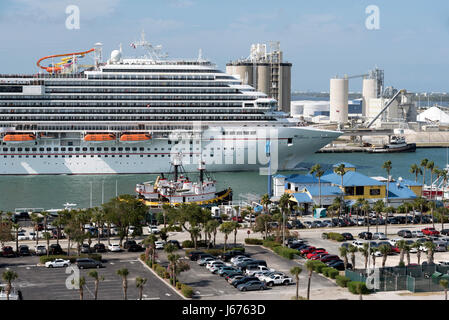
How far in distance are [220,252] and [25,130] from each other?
32.1 metres

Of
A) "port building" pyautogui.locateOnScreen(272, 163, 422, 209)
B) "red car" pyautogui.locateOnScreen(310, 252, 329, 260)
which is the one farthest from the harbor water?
"red car" pyautogui.locateOnScreen(310, 252, 329, 260)

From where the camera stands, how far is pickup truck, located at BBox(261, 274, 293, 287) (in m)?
20.8

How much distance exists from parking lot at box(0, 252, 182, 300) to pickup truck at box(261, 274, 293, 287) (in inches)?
116

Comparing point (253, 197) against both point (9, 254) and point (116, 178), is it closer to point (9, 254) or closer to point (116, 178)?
point (116, 178)

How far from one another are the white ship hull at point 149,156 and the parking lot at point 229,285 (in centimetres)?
2946

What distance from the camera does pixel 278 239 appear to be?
28.1 meters

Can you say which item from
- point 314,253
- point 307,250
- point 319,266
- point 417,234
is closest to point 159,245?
point 307,250

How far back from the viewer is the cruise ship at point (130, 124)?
53.8 m

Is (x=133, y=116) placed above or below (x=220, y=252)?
above

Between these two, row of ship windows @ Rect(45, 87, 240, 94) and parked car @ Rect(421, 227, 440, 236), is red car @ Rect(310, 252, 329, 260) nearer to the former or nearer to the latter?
parked car @ Rect(421, 227, 440, 236)

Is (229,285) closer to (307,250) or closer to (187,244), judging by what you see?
(307,250)

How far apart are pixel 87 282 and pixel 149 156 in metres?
33.7
